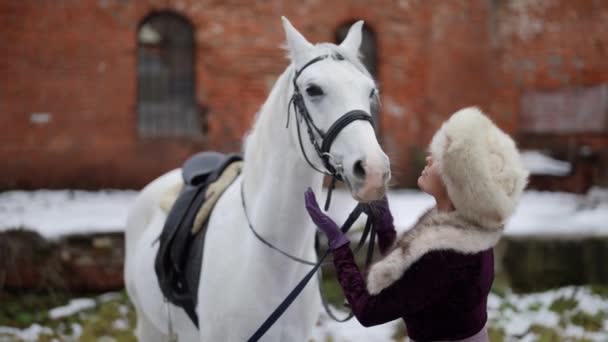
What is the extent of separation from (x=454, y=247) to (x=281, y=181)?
95 cm

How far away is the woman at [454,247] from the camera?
2148mm

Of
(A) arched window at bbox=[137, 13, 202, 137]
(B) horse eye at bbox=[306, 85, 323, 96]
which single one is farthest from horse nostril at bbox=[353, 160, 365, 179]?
(A) arched window at bbox=[137, 13, 202, 137]

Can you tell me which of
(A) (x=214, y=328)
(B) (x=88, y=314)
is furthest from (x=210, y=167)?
(B) (x=88, y=314)

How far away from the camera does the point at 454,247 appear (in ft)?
7.13

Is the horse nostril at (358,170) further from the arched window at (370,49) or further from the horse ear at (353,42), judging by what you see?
the arched window at (370,49)

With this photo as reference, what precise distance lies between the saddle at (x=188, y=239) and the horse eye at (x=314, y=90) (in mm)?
1050

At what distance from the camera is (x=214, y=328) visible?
298 centimetres

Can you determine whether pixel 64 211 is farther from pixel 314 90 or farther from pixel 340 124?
pixel 340 124

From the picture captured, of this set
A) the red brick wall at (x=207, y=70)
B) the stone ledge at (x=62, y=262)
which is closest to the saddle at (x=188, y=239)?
the stone ledge at (x=62, y=262)

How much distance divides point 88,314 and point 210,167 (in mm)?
3092

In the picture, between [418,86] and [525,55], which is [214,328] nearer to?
[418,86]

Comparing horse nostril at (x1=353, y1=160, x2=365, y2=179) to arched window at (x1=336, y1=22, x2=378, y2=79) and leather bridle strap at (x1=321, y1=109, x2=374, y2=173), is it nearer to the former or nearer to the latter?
leather bridle strap at (x1=321, y1=109, x2=374, y2=173)

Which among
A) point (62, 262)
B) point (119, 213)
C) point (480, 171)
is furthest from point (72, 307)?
point (480, 171)

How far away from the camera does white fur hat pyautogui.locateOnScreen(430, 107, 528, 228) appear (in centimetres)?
A: 212
